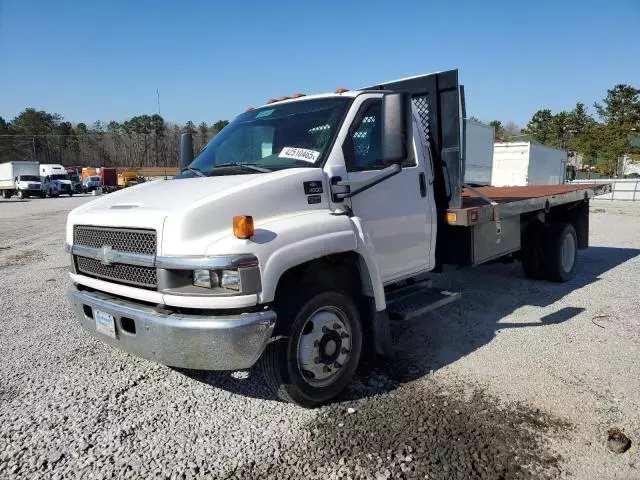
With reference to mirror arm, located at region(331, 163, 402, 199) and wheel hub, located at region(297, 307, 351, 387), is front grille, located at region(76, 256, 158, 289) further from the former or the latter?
mirror arm, located at region(331, 163, 402, 199)

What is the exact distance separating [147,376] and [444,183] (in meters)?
3.20

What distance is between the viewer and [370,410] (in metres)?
3.27

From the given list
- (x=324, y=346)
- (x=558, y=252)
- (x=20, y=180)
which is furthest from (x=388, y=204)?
(x=20, y=180)

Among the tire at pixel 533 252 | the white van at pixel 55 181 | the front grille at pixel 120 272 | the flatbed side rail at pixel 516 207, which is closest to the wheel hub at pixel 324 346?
the front grille at pixel 120 272

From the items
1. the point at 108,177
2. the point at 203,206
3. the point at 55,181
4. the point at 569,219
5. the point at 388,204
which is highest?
the point at 108,177

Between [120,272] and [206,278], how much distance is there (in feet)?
2.62

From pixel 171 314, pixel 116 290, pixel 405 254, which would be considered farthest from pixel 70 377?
pixel 405 254

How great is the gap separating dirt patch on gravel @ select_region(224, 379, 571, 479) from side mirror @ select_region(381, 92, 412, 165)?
5.86 feet

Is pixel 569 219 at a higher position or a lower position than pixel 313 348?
higher

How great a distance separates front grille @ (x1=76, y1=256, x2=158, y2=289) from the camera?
2979mm

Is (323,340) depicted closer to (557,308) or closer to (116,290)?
(116,290)

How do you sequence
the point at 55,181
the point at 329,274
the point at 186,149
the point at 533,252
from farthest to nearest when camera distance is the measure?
1. the point at 55,181
2. the point at 533,252
3. the point at 186,149
4. the point at 329,274

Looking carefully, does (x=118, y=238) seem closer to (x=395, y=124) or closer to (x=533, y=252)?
(x=395, y=124)

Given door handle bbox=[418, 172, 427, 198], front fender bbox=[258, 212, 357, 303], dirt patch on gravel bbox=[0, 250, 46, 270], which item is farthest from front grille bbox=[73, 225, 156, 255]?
dirt patch on gravel bbox=[0, 250, 46, 270]
